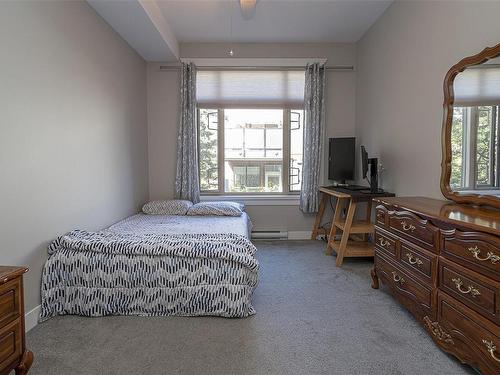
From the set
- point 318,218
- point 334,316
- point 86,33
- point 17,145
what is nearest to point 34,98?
point 17,145

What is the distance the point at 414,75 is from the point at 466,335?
2193 mm

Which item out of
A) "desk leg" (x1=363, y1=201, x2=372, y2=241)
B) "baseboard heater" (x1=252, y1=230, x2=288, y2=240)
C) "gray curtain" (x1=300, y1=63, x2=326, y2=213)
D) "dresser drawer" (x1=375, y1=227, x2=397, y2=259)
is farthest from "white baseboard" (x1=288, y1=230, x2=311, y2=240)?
"dresser drawer" (x1=375, y1=227, x2=397, y2=259)

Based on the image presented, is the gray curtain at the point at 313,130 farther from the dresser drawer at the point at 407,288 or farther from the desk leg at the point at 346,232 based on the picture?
the dresser drawer at the point at 407,288

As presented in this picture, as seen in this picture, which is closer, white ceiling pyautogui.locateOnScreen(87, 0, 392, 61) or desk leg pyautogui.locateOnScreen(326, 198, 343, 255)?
white ceiling pyautogui.locateOnScreen(87, 0, 392, 61)

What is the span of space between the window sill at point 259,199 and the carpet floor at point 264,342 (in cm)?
188

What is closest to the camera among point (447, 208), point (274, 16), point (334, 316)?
point (447, 208)

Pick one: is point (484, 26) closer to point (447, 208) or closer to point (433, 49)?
point (433, 49)

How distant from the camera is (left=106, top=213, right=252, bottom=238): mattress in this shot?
273 centimetres

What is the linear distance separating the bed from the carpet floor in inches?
3.1

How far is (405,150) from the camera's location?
2869 millimetres

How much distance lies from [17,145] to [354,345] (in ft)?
7.76

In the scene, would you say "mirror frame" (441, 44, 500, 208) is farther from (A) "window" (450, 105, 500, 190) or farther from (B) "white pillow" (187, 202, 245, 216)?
(B) "white pillow" (187, 202, 245, 216)

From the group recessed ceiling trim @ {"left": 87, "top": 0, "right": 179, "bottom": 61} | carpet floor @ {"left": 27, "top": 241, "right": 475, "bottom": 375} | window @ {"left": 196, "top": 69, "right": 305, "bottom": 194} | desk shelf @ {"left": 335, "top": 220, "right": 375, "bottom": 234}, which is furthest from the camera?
window @ {"left": 196, "top": 69, "right": 305, "bottom": 194}

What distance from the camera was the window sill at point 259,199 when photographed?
13.7ft
